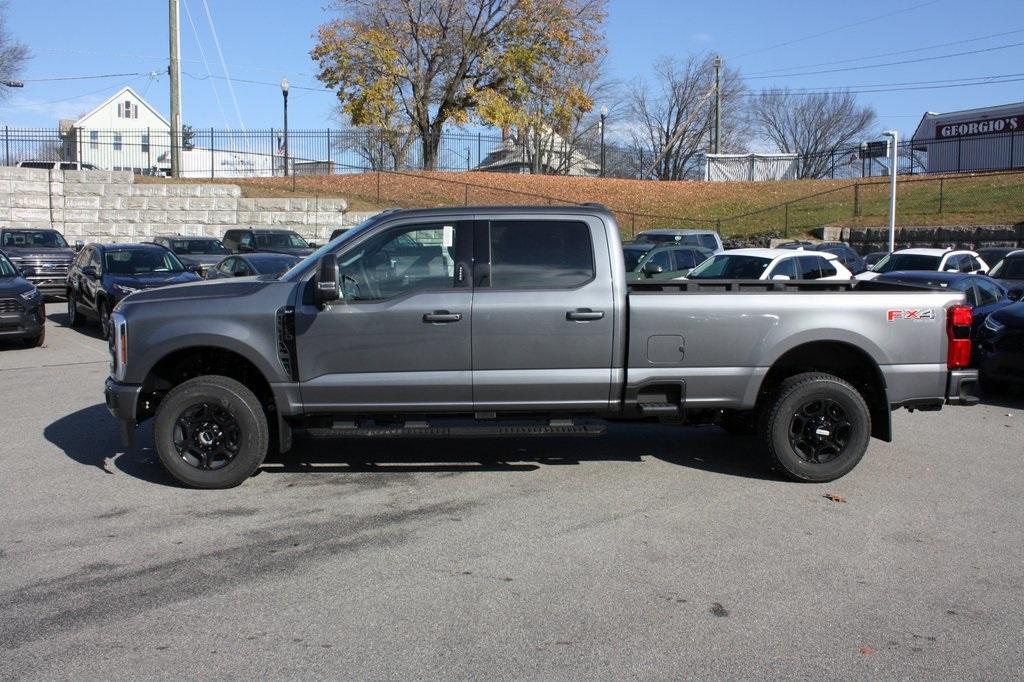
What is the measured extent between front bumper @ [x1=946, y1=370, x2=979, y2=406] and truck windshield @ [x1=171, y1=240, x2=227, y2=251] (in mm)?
20151

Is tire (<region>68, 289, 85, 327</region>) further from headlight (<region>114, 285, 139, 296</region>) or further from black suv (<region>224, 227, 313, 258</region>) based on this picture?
black suv (<region>224, 227, 313, 258</region>)

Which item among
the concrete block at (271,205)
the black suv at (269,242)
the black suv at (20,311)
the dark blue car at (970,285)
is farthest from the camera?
the concrete block at (271,205)

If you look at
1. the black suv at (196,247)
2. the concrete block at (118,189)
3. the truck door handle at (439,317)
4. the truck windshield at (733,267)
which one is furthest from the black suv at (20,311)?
the concrete block at (118,189)

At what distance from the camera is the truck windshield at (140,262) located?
16750 millimetres

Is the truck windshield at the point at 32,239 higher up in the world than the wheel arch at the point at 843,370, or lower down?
higher up

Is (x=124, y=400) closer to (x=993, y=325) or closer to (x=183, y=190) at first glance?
(x=993, y=325)

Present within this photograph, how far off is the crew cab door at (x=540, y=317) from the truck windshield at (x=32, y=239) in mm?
19241

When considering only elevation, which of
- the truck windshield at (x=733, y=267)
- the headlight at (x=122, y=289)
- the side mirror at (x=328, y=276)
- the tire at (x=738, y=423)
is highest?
the truck windshield at (x=733, y=267)

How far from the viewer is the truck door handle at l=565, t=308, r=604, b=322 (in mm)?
6988

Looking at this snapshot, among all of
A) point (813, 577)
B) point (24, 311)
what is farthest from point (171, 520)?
point (24, 311)

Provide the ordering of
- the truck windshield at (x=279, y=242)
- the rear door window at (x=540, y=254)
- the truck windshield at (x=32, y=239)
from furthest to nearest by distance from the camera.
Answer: the truck windshield at (x=279, y=242), the truck windshield at (x=32, y=239), the rear door window at (x=540, y=254)

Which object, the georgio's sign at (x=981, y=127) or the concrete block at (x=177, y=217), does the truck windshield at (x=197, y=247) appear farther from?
the georgio's sign at (x=981, y=127)

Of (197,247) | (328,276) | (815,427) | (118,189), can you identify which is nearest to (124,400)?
(328,276)

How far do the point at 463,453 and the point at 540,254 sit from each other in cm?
205
